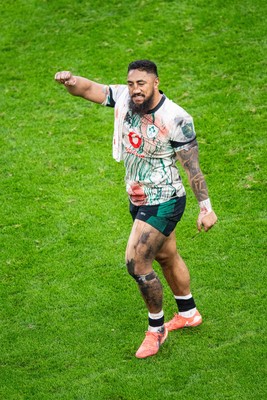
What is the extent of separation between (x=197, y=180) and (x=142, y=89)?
0.82m

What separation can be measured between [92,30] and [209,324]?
6929mm

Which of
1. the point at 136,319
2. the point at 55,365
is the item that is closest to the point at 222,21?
the point at 136,319

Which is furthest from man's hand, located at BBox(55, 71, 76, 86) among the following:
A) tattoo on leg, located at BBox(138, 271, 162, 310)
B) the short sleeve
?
tattoo on leg, located at BBox(138, 271, 162, 310)

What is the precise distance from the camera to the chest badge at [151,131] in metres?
6.82

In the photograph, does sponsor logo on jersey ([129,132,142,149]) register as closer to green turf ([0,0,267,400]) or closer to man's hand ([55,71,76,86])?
man's hand ([55,71,76,86])

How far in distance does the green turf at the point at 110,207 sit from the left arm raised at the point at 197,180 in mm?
1021

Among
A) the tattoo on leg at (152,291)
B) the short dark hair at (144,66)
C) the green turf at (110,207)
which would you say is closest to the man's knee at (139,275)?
the tattoo on leg at (152,291)

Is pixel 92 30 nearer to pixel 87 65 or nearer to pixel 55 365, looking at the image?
pixel 87 65

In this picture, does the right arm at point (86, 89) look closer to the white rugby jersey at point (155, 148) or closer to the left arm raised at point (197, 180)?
the white rugby jersey at point (155, 148)

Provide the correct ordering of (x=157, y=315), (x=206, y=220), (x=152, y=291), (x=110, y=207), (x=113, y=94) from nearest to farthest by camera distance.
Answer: (x=206, y=220) < (x=152, y=291) < (x=157, y=315) < (x=113, y=94) < (x=110, y=207)

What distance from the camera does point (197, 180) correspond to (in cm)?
684

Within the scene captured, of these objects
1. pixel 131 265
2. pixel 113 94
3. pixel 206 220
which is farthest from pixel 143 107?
pixel 131 265

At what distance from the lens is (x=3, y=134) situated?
11.2 metres

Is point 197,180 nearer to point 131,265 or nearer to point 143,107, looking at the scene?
point 143,107
